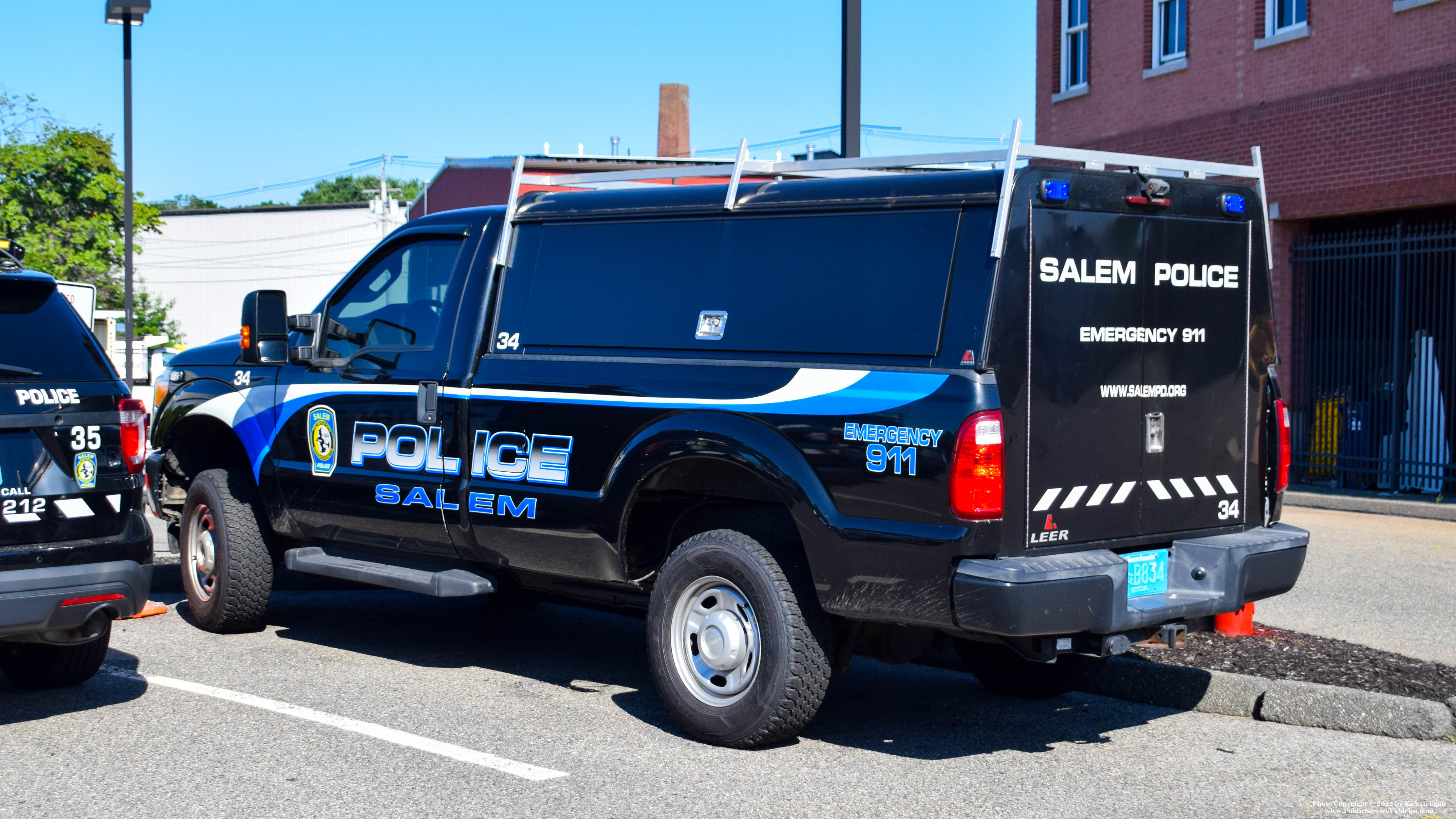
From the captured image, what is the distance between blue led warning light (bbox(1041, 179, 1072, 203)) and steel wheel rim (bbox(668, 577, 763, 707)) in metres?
1.89

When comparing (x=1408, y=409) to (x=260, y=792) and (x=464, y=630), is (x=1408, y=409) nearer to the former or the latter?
(x=464, y=630)

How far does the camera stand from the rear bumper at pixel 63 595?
5.37 metres

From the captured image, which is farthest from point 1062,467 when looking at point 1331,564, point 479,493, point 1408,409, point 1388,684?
point 1408,409

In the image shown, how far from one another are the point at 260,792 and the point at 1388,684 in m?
4.74

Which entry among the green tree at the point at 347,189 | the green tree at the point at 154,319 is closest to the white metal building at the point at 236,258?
the green tree at the point at 154,319

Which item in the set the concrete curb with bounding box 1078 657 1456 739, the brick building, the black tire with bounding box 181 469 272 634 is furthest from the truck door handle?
the brick building

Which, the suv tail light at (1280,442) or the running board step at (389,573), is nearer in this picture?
the suv tail light at (1280,442)

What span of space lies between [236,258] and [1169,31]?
64728 millimetres

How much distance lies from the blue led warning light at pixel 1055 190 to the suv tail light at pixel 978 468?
0.85m

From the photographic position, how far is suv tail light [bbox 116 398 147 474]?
233 inches

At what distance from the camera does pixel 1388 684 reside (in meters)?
6.30

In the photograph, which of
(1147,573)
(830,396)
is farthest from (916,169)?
(1147,573)

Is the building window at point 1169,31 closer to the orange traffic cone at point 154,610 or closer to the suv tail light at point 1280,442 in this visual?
the suv tail light at point 1280,442

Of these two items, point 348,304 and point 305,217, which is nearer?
point 348,304
